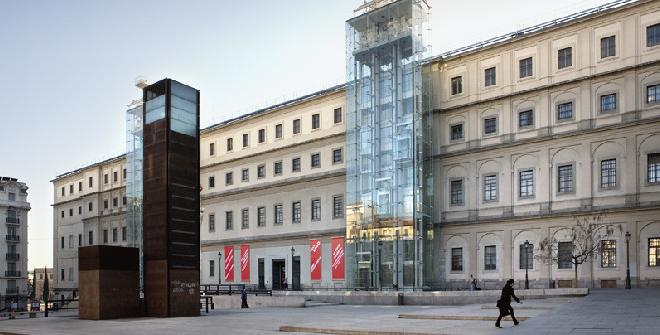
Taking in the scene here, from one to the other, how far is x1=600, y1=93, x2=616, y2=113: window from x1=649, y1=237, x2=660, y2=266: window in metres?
8.41

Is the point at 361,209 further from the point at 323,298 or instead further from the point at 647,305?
the point at 647,305

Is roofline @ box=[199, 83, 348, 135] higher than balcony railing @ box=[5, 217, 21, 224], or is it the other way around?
roofline @ box=[199, 83, 348, 135]

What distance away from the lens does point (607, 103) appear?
4319cm

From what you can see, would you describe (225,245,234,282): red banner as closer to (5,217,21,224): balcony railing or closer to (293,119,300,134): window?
(293,119,300,134): window

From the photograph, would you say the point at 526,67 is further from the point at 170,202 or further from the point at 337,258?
the point at 170,202

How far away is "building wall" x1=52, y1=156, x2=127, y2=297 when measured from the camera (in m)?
87.1

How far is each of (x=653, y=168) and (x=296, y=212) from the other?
31756mm

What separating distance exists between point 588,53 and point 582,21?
83.9 inches

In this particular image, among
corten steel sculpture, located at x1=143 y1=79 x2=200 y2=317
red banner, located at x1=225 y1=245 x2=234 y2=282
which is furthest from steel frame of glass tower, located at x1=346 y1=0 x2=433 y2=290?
corten steel sculpture, located at x1=143 y1=79 x2=200 y2=317

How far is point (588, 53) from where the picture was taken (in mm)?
43875

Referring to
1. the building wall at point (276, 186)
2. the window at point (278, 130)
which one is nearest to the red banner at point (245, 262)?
the building wall at point (276, 186)

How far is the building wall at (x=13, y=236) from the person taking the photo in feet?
322

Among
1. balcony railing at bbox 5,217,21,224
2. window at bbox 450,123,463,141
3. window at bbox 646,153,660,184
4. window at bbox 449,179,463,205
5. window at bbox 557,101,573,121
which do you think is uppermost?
window at bbox 557,101,573,121

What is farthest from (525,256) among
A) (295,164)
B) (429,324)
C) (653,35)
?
(429,324)
